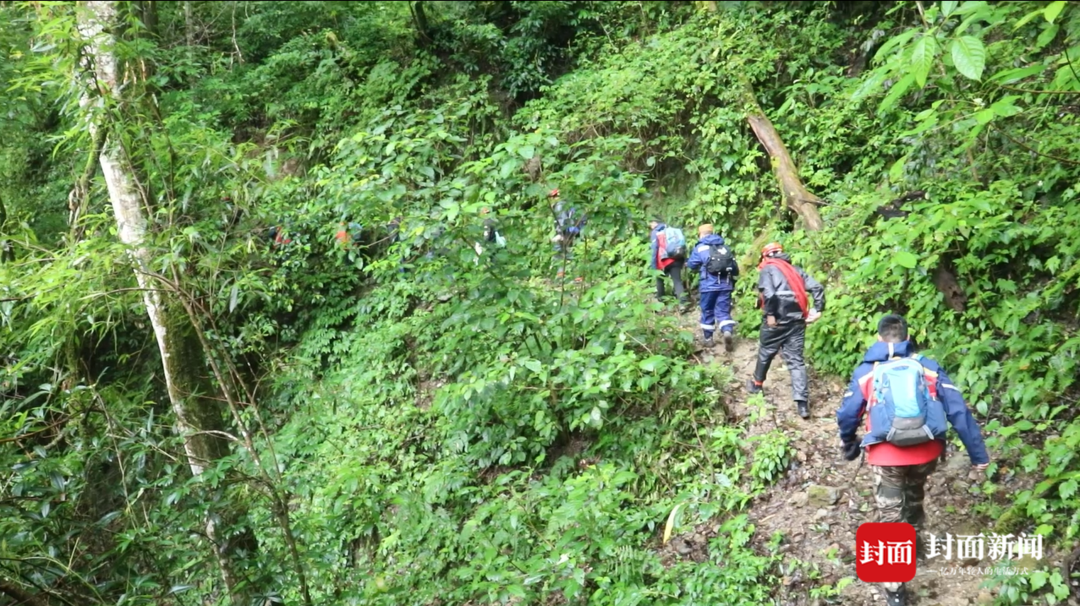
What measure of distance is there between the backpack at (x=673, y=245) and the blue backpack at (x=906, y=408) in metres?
5.03

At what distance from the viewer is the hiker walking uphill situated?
9.16 m

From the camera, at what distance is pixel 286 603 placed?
371 cm

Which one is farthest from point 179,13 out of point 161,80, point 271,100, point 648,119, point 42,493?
point 42,493

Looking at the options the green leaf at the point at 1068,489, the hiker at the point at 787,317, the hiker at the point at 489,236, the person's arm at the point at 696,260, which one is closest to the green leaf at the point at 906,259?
the hiker at the point at 787,317

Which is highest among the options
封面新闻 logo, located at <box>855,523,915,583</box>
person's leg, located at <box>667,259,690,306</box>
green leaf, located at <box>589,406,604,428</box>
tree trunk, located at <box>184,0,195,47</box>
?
tree trunk, located at <box>184,0,195,47</box>

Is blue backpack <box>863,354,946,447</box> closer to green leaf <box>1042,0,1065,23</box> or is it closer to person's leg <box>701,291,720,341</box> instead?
green leaf <box>1042,0,1065,23</box>

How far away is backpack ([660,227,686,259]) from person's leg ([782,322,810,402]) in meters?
2.87

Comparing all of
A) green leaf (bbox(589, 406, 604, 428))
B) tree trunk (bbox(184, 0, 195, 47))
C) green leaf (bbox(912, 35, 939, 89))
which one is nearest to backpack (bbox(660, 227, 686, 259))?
green leaf (bbox(589, 406, 604, 428))

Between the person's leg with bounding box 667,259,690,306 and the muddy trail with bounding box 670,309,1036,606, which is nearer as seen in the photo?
the muddy trail with bounding box 670,309,1036,606

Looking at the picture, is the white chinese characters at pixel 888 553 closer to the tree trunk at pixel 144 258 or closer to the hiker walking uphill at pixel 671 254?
the tree trunk at pixel 144 258

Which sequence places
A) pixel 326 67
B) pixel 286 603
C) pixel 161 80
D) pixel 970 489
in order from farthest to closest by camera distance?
pixel 326 67
pixel 970 489
pixel 161 80
pixel 286 603

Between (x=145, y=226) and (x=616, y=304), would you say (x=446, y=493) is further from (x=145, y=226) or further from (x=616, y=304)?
(x=145, y=226)

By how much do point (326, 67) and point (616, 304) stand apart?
1007 cm

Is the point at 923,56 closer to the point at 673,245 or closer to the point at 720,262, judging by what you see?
the point at 720,262
